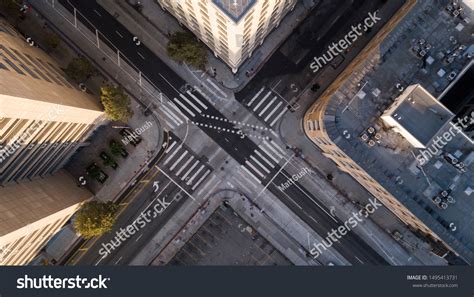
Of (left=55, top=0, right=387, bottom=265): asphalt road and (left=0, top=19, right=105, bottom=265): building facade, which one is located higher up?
(left=55, top=0, right=387, bottom=265): asphalt road

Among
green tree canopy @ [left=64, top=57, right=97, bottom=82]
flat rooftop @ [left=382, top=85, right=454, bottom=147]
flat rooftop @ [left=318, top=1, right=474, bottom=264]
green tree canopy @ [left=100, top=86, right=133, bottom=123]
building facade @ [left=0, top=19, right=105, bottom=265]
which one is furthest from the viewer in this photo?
green tree canopy @ [left=64, top=57, right=97, bottom=82]

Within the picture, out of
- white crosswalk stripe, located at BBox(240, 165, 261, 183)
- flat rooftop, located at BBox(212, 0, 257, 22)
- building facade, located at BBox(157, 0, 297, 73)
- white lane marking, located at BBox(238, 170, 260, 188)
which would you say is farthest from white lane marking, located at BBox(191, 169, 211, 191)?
flat rooftop, located at BBox(212, 0, 257, 22)

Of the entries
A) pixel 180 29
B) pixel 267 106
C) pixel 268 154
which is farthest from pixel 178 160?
pixel 180 29

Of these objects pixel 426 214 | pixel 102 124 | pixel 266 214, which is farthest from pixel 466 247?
pixel 102 124

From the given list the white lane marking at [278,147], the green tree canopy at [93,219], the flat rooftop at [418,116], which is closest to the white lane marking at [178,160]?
the green tree canopy at [93,219]

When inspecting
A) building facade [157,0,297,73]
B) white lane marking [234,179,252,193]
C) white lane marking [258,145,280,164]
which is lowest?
white lane marking [234,179,252,193]

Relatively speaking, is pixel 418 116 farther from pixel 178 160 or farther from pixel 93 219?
pixel 93 219

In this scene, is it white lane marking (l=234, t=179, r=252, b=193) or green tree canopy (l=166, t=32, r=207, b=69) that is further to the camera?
white lane marking (l=234, t=179, r=252, b=193)

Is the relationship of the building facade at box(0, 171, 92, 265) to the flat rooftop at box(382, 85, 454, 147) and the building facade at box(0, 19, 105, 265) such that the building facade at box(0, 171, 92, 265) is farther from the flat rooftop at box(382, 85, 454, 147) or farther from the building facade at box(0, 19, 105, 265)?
the flat rooftop at box(382, 85, 454, 147)
